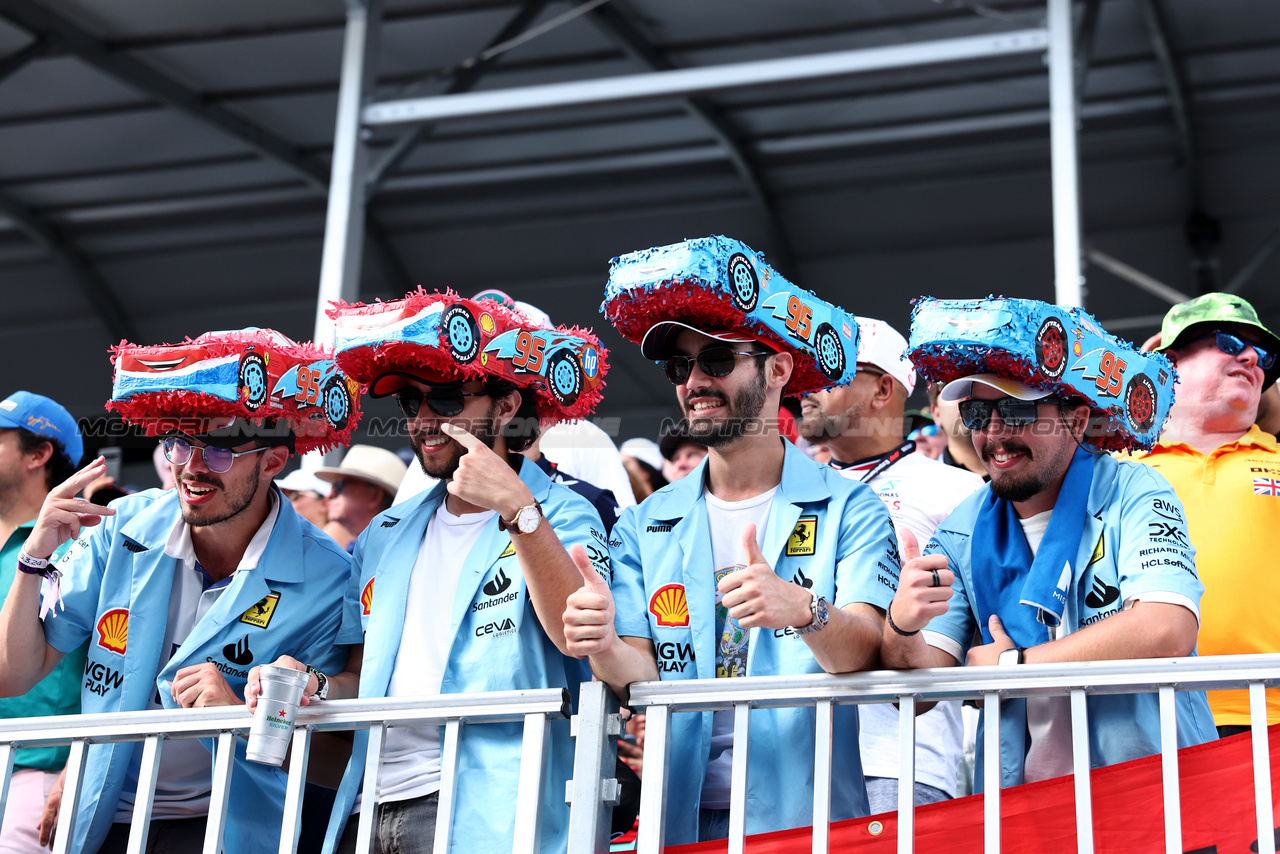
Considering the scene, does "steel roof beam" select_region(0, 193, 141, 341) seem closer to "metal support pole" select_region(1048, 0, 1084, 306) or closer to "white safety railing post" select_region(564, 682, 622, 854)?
"metal support pole" select_region(1048, 0, 1084, 306)

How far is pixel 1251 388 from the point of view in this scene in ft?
13.2

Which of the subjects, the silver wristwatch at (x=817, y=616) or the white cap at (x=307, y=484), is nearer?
the silver wristwatch at (x=817, y=616)

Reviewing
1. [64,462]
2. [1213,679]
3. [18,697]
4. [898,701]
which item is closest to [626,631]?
[898,701]

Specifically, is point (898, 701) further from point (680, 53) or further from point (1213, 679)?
point (680, 53)

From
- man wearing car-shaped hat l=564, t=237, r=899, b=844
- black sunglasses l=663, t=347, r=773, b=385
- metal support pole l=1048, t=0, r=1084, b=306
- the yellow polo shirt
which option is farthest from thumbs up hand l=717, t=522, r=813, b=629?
metal support pole l=1048, t=0, r=1084, b=306

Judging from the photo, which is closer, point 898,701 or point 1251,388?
point 898,701

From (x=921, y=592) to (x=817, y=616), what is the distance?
226 millimetres

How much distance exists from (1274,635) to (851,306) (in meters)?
9.82

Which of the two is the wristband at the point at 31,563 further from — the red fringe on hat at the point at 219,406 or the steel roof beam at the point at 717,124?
the steel roof beam at the point at 717,124

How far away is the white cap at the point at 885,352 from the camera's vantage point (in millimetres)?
4852

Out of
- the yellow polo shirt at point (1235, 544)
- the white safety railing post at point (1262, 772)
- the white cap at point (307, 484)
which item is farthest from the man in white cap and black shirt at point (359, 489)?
the white safety railing post at point (1262, 772)

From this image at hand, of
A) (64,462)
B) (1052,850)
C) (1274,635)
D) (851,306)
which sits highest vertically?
(851,306)

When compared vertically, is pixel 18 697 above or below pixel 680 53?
below

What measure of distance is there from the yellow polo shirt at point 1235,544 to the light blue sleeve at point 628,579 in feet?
4.91
